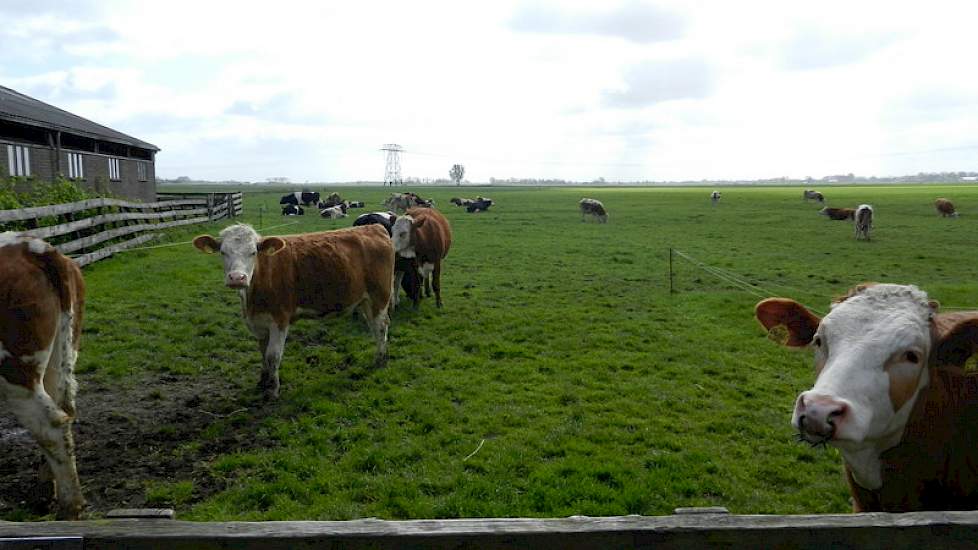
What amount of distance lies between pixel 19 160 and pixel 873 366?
24736 millimetres

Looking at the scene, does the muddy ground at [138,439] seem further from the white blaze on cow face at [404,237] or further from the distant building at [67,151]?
the distant building at [67,151]

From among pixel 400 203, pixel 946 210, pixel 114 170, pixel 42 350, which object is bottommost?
pixel 42 350

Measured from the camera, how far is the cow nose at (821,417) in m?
2.75

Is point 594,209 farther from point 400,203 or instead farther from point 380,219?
point 380,219

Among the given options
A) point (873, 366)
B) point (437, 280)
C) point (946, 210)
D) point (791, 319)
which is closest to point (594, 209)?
point (946, 210)

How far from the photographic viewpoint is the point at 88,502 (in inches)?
190

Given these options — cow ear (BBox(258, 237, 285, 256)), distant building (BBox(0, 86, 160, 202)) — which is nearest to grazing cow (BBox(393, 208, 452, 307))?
cow ear (BBox(258, 237, 285, 256))

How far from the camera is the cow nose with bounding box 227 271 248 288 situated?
21.2 ft

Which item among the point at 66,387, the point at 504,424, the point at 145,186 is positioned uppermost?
the point at 145,186

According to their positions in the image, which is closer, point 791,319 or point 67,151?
point 791,319

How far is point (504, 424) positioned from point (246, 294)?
10.6ft

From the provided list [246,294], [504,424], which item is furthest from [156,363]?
[504,424]

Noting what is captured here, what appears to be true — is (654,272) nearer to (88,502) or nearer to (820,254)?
(820,254)

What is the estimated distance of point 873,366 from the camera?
9.78ft
